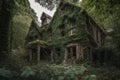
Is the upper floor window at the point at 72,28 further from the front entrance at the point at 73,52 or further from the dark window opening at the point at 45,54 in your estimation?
the dark window opening at the point at 45,54

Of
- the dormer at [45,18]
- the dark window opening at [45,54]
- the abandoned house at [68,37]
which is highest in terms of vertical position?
the dormer at [45,18]

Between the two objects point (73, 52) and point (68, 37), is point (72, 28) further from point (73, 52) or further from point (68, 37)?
point (73, 52)

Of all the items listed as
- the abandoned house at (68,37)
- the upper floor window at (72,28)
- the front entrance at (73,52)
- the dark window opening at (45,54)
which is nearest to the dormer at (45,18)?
the abandoned house at (68,37)

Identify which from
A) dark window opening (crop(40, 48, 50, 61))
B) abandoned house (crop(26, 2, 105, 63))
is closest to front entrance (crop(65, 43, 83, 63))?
abandoned house (crop(26, 2, 105, 63))

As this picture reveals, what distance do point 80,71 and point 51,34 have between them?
20.2 meters

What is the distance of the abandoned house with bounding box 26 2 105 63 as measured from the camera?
20756mm

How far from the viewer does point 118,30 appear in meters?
19.1

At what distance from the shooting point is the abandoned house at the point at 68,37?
2076 cm

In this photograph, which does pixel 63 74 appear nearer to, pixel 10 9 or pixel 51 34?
pixel 10 9

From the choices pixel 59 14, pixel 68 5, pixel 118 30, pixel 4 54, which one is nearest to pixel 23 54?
pixel 59 14

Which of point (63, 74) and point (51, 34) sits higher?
point (51, 34)

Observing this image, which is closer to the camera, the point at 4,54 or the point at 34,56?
the point at 4,54

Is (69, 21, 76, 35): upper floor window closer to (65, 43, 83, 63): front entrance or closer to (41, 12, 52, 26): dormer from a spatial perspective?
(65, 43, 83, 63): front entrance

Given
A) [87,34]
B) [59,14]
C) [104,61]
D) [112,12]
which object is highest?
[59,14]
